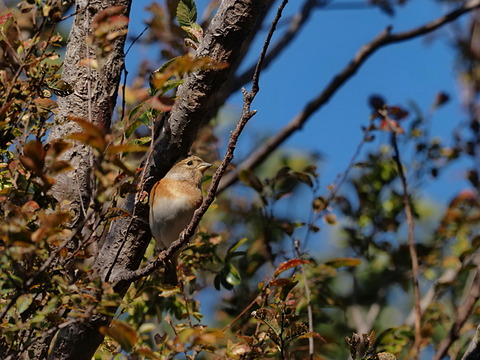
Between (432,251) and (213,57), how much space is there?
267 centimetres

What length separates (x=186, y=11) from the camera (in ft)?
9.27

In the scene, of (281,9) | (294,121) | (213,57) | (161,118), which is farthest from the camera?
(294,121)

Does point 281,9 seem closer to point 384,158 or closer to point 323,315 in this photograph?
point 323,315

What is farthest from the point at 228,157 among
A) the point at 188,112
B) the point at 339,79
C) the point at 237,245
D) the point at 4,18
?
Answer: the point at 339,79

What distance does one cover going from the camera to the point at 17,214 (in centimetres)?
202

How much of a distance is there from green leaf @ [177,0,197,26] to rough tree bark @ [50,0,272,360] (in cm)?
12

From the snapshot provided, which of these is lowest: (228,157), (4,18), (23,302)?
(23,302)

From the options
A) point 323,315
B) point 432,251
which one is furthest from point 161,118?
point 432,251

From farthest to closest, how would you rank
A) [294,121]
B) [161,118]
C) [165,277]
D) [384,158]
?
[294,121]
[384,158]
[165,277]
[161,118]

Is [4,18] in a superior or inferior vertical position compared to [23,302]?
superior

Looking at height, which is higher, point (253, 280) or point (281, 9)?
point (253, 280)

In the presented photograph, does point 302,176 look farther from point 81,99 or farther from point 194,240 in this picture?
point 81,99

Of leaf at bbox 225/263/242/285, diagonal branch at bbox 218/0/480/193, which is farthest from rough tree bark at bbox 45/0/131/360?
diagonal branch at bbox 218/0/480/193

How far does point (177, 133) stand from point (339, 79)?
2.84 metres
